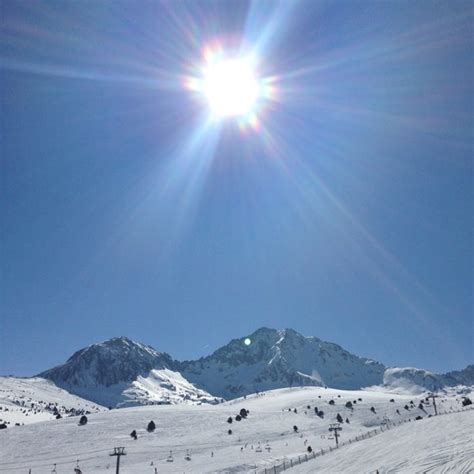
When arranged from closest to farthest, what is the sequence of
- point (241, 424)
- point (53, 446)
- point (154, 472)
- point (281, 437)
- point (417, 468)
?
1. point (417, 468)
2. point (154, 472)
3. point (53, 446)
4. point (281, 437)
5. point (241, 424)

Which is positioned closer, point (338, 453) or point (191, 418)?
point (338, 453)

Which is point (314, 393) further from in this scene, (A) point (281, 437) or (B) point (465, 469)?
(B) point (465, 469)

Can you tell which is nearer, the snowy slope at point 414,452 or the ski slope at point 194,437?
the snowy slope at point 414,452

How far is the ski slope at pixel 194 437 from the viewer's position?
65812 millimetres

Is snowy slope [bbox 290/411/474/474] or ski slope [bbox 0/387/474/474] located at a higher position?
ski slope [bbox 0/387/474/474]

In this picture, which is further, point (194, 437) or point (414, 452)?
point (194, 437)

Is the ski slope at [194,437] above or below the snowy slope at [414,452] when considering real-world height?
above

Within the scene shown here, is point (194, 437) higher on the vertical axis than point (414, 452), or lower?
higher

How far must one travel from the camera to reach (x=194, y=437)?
87875mm

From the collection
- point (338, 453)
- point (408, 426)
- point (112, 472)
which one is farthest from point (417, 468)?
point (112, 472)

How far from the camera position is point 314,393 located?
538 feet

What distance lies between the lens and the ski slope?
65812 mm

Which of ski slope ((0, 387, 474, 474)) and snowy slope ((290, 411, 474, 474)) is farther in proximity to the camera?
ski slope ((0, 387, 474, 474))

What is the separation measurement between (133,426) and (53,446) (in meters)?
19.4
